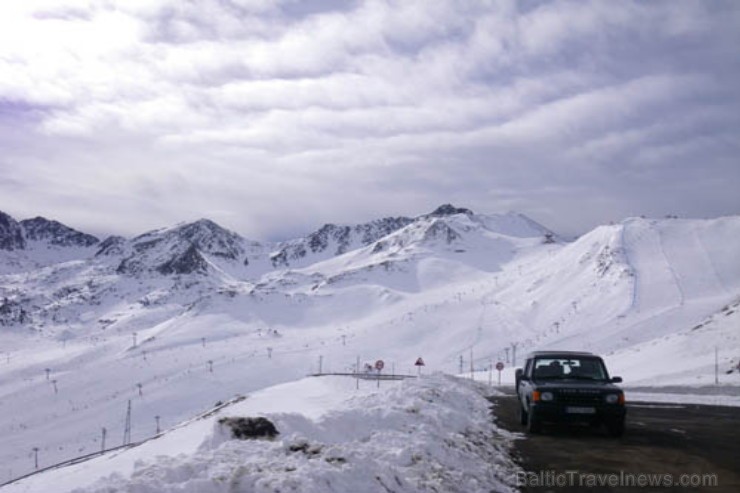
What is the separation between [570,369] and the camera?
54.7 feet

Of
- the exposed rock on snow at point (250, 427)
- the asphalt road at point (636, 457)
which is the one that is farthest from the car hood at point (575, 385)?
the exposed rock on snow at point (250, 427)

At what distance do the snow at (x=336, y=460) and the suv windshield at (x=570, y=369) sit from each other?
177cm

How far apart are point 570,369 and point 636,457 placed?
165 inches

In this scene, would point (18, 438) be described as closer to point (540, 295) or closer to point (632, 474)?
point (540, 295)

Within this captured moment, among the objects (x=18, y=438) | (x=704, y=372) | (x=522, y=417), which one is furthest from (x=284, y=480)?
(x=18, y=438)

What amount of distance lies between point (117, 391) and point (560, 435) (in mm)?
127534

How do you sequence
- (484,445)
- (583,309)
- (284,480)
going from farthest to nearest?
(583,309), (484,445), (284,480)

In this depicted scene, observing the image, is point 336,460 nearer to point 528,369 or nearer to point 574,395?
point 574,395

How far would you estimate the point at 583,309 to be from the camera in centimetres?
12988

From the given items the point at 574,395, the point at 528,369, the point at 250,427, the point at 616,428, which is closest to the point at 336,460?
the point at 250,427

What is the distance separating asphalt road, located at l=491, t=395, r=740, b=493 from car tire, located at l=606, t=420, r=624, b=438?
0.58 ft

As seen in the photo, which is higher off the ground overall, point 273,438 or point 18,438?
point 273,438

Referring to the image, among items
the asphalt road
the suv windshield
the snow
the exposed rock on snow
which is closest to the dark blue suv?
the suv windshield

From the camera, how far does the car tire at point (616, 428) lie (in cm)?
1530
